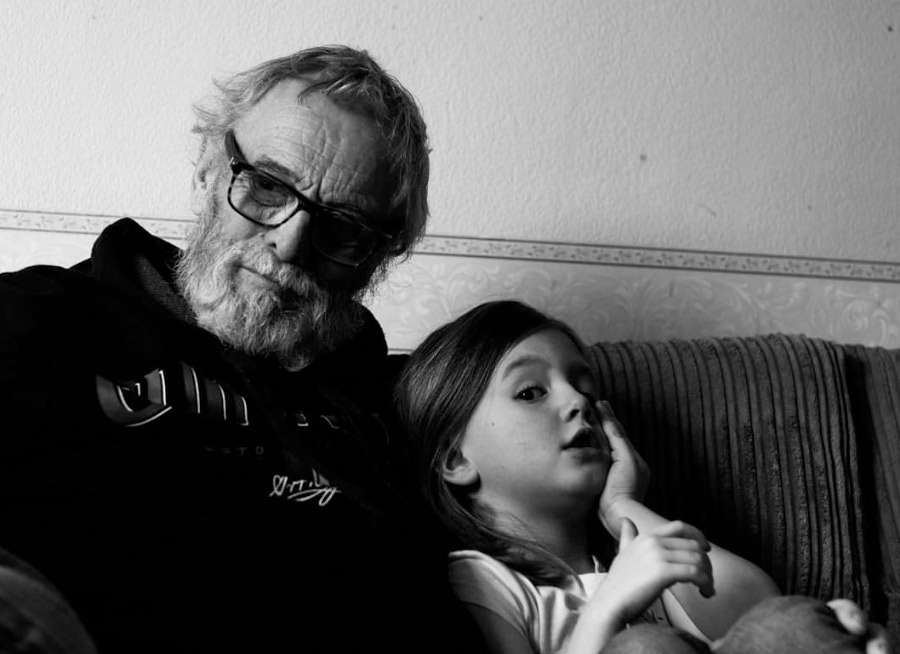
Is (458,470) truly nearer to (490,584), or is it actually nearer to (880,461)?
(490,584)

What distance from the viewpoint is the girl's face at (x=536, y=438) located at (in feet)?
4.16

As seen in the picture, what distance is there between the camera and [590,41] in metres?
1.86

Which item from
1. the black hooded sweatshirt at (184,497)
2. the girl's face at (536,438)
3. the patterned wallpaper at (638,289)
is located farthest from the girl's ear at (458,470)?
the patterned wallpaper at (638,289)

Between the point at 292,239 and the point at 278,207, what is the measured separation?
0.20 ft

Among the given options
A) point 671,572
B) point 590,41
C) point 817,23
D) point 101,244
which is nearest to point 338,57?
point 101,244

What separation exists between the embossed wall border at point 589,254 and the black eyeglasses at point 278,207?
0.42 metres

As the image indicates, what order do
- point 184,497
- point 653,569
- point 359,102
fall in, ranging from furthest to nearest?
point 359,102
point 184,497
point 653,569

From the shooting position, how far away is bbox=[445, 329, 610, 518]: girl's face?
4.16ft

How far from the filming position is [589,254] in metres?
1.81

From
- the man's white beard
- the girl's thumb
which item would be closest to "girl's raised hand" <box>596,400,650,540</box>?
the girl's thumb

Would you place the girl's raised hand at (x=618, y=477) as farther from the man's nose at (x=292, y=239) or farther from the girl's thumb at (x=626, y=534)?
the man's nose at (x=292, y=239)

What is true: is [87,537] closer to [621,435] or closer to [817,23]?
[621,435]

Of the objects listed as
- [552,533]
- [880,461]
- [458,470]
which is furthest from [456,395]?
[880,461]

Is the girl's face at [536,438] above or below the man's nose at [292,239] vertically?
below
